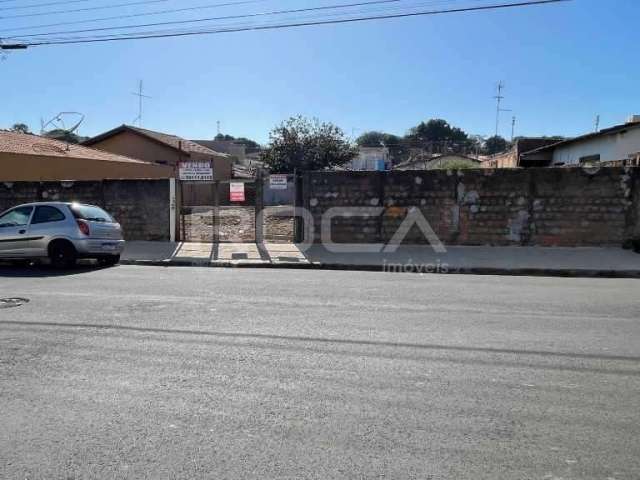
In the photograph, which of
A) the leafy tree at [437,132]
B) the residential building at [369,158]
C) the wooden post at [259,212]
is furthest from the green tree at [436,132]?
the wooden post at [259,212]

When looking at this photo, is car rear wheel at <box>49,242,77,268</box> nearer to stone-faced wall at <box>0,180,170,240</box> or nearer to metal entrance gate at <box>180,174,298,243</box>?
stone-faced wall at <box>0,180,170,240</box>

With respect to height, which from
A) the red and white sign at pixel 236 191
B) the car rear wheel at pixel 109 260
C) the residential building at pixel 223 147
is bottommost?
the car rear wheel at pixel 109 260

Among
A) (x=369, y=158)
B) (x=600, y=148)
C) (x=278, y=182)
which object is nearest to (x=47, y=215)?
(x=278, y=182)

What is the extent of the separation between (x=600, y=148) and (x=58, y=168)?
23.1 meters

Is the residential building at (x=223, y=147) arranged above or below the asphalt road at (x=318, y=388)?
above

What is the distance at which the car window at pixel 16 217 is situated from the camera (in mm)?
11070

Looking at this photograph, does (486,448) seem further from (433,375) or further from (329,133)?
(329,133)

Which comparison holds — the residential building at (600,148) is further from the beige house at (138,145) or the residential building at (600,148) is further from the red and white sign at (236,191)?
the beige house at (138,145)

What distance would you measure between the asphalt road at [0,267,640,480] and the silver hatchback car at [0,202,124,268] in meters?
3.41

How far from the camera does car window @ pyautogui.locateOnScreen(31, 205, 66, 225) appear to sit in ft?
35.8

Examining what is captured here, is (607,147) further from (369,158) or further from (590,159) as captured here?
(369,158)

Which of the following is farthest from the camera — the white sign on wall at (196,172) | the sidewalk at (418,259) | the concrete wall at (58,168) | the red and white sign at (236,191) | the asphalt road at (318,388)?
the concrete wall at (58,168)

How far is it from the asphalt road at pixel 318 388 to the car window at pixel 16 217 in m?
4.38

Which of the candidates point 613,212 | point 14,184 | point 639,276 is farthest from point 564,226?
point 14,184
